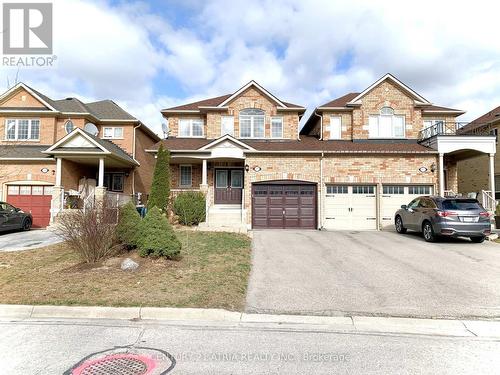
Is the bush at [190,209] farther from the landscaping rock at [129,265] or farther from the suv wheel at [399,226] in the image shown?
the suv wheel at [399,226]

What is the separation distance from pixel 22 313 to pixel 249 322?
150 inches

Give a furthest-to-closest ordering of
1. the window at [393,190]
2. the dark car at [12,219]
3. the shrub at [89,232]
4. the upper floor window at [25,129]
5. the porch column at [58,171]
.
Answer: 1. the upper floor window at [25,129]
2. the porch column at [58,171]
3. the window at [393,190]
4. the dark car at [12,219]
5. the shrub at [89,232]

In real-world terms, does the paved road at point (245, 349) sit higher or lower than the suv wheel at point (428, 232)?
lower

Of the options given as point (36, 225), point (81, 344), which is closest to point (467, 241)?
point (81, 344)

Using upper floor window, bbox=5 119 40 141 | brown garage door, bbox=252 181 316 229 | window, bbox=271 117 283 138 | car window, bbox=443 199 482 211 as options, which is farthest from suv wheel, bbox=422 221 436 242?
upper floor window, bbox=5 119 40 141

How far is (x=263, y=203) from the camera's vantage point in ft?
60.6

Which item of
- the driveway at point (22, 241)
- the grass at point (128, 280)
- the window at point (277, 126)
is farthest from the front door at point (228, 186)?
the grass at point (128, 280)

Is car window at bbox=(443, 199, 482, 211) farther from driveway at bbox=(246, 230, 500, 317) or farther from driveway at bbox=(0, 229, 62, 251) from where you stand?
driveway at bbox=(0, 229, 62, 251)

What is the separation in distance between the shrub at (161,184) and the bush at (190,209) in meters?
0.64

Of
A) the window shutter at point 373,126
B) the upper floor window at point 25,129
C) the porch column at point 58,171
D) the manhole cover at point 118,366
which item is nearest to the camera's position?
the manhole cover at point 118,366

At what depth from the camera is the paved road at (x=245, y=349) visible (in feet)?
13.3

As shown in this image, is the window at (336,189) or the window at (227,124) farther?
the window at (227,124)

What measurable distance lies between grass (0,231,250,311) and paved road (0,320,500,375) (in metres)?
0.80

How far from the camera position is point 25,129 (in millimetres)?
22688
